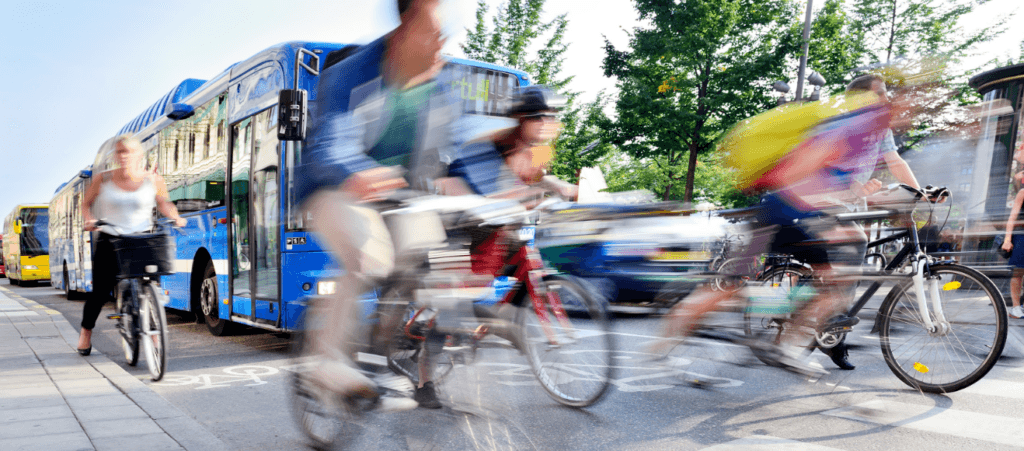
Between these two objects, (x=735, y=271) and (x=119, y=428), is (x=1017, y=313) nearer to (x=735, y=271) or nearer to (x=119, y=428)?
(x=735, y=271)

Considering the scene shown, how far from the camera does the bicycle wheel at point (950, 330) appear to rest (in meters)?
3.79

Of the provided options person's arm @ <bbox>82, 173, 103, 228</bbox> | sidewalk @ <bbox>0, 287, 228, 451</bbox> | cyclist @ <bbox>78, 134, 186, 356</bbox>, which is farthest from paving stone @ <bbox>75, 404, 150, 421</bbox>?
person's arm @ <bbox>82, 173, 103, 228</bbox>

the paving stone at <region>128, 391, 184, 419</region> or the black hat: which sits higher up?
the black hat

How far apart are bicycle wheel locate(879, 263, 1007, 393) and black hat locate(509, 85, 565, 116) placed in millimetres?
2305


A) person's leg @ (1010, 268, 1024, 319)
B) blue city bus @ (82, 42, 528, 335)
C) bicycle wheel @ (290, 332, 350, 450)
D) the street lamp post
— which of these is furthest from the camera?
the street lamp post

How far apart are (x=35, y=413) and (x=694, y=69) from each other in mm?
17608

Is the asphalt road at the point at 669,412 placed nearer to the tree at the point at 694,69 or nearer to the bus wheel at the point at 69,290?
the bus wheel at the point at 69,290

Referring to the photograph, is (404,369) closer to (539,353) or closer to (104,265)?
(539,353)

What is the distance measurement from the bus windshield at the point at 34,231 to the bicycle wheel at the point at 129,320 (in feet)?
81.0

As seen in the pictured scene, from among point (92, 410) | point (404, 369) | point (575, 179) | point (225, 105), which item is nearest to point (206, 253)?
point (225, 105)

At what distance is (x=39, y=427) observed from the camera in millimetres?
3387

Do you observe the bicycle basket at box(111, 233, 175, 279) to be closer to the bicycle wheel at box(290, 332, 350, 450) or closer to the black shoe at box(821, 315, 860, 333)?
the bicycle wheel at box(290, 332, 350, 450)

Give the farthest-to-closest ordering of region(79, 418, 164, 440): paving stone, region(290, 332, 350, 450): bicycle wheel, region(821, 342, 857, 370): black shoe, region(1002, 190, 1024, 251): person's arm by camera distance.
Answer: region(1002, 190, 1024, 251): person's arm → region(821, 342, 857, 370): black shoe → region(79, 418, 164, 440): paving stone → region(290, 332, 350, 450): bicycle wheel

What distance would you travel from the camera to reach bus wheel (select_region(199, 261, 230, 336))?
7.54 m
